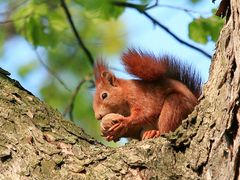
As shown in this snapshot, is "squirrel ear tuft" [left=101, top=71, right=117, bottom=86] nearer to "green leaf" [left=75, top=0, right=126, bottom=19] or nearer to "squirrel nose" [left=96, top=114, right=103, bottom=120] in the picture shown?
"squirrel nose" [left=96, top=114, right=103, bottom=120]

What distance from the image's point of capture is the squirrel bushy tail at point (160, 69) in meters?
3.54

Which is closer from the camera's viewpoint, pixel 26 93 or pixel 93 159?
pixel 93 159

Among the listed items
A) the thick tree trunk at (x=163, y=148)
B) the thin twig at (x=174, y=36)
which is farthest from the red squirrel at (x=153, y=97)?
the thick tree trunk at (x=163, y=148)

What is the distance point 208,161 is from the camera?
2.18m

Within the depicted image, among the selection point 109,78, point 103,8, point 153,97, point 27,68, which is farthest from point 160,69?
point 27,68

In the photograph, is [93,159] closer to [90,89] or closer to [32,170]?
[32,170]

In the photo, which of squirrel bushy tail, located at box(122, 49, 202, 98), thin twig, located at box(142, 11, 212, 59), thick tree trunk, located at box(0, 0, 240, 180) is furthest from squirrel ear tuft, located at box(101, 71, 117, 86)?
thick tree trunk, located at box(0, 0, 240, 180)

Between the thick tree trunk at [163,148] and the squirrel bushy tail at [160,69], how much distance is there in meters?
1.19

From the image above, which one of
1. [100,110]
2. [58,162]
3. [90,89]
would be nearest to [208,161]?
[58,162]

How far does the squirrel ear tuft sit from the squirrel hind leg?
25.6 inches

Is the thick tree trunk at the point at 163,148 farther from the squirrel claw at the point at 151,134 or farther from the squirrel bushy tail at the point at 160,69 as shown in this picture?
the squirrel bushy tail at the point at 160,69

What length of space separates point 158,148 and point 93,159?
0.21 metres

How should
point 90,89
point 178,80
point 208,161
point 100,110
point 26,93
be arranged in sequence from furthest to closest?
point 90,89 → point 100,110 → point 178,80 → point 26,93 → point 208,161

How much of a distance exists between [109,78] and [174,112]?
0.77 meters
